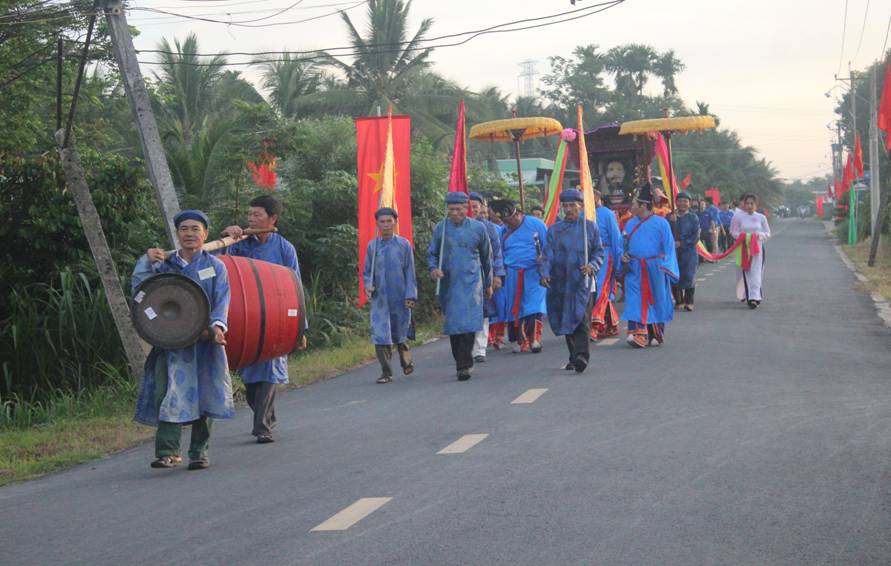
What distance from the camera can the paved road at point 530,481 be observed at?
18.0 ft

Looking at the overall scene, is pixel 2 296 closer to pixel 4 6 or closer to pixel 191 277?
pixel 4 6

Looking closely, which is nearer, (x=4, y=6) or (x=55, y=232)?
(x=55, y=232)

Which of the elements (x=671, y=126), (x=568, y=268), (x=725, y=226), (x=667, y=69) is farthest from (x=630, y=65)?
(x=568, y=268)

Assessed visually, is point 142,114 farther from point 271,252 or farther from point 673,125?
point 673,125

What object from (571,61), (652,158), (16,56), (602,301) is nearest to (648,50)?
(571,61)

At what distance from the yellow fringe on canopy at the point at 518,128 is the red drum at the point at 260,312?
31.0ft

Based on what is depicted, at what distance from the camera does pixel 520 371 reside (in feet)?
40.0

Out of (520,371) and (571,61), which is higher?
(571,61)

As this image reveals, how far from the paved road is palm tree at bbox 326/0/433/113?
91.0 ft

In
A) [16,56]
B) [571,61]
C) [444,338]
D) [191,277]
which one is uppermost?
[571,61]

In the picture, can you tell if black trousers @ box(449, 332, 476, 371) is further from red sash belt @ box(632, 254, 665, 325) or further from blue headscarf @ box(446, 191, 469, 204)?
red sash belt @ box(632, 254, 665, 325)

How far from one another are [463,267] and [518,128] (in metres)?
5.80

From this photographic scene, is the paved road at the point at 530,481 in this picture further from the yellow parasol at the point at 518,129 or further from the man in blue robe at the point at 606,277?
the yellow parasol at the point at 518,129

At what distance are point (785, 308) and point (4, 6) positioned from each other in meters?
13.0
